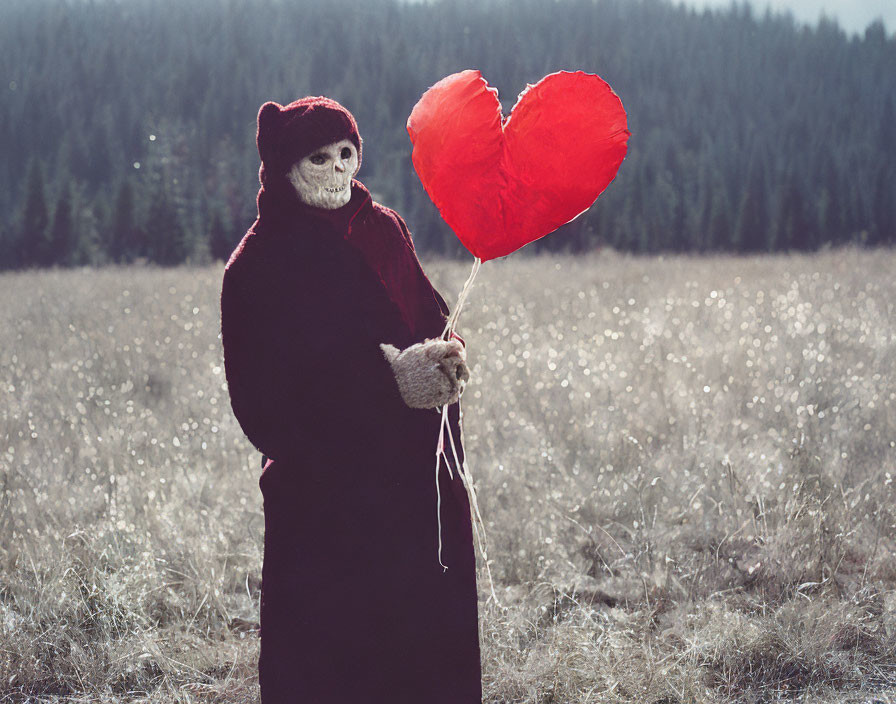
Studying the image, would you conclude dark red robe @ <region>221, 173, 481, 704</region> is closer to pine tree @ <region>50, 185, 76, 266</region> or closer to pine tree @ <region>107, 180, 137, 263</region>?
pine tree @ <region>107, 180, 137, 263</region>

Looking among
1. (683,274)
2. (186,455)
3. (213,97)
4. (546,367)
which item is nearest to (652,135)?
(213,97)

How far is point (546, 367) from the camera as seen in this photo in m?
5.20

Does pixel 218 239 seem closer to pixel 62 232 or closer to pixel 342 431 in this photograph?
pixel 62 232

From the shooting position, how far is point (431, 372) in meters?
1.51

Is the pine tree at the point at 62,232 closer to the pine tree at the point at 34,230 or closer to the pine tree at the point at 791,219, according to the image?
the pine tree at the point at 34,230

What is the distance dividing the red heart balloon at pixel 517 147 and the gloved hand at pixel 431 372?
0.26m

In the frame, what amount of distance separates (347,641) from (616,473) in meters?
2.10

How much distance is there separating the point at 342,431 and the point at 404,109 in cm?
2876

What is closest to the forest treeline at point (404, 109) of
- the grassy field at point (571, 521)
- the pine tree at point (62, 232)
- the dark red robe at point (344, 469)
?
the pine tree at point (62, 232)

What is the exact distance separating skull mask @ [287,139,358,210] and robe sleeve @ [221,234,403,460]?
139 mm

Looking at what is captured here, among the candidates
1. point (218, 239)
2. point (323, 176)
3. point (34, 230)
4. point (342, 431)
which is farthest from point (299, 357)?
point (34, 230)

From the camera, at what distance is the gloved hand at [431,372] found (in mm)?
1516

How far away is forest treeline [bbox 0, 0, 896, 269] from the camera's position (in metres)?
23.9

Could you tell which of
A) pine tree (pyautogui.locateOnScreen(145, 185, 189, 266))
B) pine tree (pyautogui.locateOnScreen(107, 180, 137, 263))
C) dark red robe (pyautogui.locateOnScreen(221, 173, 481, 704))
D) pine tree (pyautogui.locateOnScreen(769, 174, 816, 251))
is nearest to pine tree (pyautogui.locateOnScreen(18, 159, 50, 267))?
pine tree (pyautogui.locateOnScreen(107, 180, 137, 263))
